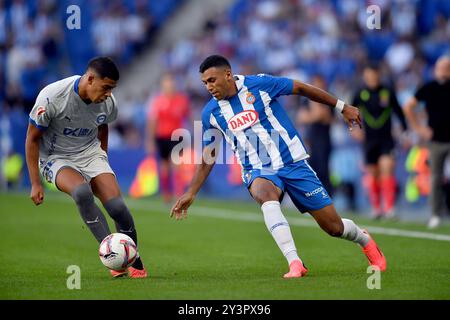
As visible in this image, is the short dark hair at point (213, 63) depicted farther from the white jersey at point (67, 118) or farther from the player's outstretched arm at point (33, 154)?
the player's outstretched arm at point (33, 154)

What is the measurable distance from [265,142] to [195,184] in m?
0.75

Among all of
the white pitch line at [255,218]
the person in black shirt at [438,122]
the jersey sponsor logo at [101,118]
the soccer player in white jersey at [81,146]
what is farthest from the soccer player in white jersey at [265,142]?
the person in black shirt at [438,122]

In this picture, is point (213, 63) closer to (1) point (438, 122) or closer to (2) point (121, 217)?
(2) point (121, 217)

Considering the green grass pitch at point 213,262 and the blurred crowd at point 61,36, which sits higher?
the blurred crowd at point 61,36

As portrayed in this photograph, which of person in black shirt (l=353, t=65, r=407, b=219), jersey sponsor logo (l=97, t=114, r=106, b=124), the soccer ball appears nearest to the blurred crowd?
person in black shirt (l=353, t=65, r=407, b=219)

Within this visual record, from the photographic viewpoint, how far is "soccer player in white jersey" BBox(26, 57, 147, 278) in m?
8.62

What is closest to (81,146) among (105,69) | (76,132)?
(76,132)

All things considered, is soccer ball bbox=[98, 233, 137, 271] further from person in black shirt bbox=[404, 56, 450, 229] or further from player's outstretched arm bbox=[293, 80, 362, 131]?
person in black shirt bbox=[404, 56, 450, 229]

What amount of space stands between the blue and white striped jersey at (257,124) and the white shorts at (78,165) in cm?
105

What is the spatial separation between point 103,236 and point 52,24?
21.2 meters

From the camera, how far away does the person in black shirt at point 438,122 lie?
45.9 feet

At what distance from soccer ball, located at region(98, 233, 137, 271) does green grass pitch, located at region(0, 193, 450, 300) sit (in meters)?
0.16
